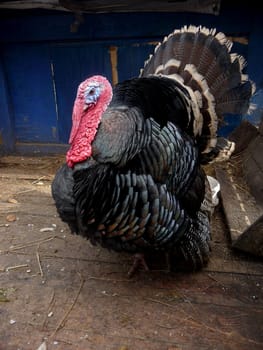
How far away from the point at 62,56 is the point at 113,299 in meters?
2.46

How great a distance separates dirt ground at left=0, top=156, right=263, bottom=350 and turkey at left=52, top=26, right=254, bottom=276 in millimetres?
146

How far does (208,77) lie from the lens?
2061mm

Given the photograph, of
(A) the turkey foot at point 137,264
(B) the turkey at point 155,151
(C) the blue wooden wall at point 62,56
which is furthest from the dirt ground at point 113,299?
(C) the blue wooden wall at point 62,56

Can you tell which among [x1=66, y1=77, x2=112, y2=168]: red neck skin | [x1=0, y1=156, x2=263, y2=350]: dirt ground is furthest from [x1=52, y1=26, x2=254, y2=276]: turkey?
[x1=0, y1=156, x2=263, y2=350]: dirt ground

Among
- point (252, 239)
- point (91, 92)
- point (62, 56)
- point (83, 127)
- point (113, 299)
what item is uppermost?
point (91, 92)

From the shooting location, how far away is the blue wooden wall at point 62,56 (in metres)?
3.07

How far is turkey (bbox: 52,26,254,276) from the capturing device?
1.55 metres

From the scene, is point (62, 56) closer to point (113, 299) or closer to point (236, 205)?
point (236, 205)

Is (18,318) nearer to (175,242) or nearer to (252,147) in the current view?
(175,242)

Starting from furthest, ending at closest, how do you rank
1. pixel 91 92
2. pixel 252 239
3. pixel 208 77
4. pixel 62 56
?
pixel 62 56 → pixel 208 77 → pixel 252 239 → pixel 91 92

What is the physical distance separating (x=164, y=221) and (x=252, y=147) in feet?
4.92

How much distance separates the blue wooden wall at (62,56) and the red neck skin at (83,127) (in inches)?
73.6

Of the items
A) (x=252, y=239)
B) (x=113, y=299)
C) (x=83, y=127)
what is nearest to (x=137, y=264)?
(x=113, y=299)

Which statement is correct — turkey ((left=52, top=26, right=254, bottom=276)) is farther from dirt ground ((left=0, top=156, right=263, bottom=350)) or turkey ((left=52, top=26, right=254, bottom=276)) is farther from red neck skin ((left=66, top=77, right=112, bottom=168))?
dirt ground ((left=0, top=156, right=263, bottom=350))
